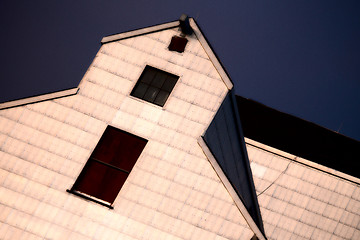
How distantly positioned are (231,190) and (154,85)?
478 centimetres

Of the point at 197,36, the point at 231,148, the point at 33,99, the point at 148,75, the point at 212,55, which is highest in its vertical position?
the point at 197,36

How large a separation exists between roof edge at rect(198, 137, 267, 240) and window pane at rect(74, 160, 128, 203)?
9.76 feet

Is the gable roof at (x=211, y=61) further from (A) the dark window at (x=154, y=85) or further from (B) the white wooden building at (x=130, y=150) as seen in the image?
(A) the dark window at (x=154, y=85)

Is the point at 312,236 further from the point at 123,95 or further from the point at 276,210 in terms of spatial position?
the point at 123,95

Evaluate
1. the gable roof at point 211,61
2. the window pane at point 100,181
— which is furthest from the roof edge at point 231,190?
the window pane at point 100,181

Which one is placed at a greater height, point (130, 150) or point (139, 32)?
point (139, 32)

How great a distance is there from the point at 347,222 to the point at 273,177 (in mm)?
4528

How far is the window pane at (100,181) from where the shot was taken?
32.0 ft

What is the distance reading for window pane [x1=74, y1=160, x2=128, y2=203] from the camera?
976 cm

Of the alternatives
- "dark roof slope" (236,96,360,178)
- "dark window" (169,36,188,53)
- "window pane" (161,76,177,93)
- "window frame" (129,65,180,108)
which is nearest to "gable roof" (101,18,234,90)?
"dark window" (169,36,188,53)

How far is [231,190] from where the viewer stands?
9734 mm

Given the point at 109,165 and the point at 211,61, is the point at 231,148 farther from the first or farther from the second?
the point at 109,165

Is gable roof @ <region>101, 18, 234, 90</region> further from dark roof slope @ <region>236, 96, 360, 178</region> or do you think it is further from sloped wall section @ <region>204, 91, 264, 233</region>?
dark roof slope @ <region>236, 96, 360, 178</region>

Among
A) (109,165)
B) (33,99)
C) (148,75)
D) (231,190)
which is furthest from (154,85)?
(231,190)
